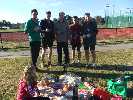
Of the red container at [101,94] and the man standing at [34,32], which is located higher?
the man standing at [34,32]

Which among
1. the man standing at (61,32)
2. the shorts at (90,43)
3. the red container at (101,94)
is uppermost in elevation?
the man standing at (61,32)

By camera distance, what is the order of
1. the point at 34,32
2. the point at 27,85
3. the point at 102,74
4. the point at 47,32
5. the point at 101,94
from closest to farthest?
the point at 27,85 → the point at 101,94 → the point at 102,74 → the point at 34,32 → the point at 47,32

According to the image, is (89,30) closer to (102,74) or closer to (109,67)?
(109,67)

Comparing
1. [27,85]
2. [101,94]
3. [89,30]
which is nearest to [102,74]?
[89,30]

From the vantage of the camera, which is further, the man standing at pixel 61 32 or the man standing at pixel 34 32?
the man standing at pixel 61 32

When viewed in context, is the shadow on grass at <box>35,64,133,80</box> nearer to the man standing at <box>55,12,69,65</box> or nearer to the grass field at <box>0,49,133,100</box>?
the grass field at <box>0,49,133,100</box>

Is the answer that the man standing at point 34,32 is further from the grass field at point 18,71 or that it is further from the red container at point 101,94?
the red container at point 101,94

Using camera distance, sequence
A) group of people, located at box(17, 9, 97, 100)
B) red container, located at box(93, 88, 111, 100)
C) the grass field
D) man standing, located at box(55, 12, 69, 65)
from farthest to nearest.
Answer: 1. man standing, located at box(55, 12, 69, 65)
2. group of people, located at box(17, 9, 97, 100)
3. the grass field
4. red container, located at box(93, 88, 111, 100)

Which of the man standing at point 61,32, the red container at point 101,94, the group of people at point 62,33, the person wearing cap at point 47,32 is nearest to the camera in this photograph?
the red container at point 101,94

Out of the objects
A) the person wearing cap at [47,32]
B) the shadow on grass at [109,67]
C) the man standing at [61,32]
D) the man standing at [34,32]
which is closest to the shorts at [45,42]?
the person wearing cap at [47,32]

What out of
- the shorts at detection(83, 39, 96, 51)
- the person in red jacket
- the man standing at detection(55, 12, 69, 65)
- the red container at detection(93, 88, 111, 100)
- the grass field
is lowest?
the grass field

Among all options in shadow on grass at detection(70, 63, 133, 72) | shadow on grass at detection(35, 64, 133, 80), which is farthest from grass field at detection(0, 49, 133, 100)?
shadow on grass at detection(70, 63, 133, 72)

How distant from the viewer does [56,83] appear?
1092 cm

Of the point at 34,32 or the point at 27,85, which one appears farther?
the point at 34,32
